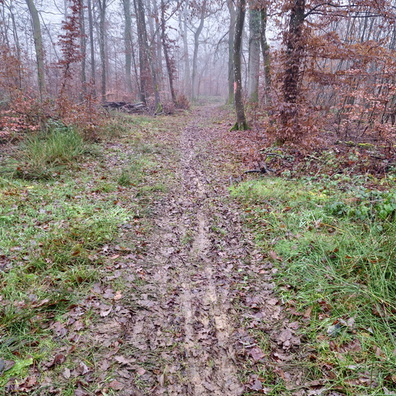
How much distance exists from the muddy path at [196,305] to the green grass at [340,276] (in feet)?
1.24

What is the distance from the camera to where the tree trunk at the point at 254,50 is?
12695mm

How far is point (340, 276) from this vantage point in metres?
3.19

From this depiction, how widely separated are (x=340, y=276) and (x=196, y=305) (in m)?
1.79

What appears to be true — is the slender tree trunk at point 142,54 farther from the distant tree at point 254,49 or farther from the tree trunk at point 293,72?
the tree trunk at point 293,72

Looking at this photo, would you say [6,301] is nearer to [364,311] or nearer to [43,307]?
[43,307]

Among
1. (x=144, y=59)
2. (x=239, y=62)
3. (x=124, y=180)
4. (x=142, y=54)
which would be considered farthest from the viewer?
(x=144, y=59)

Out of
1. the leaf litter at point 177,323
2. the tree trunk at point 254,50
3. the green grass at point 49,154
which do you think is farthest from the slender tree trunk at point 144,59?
the leaf litter at point 177,323

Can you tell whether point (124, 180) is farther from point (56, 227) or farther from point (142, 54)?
point (142, 54)

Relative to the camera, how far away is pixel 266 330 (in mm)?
2865

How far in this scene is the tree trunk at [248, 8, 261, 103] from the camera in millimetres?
12695

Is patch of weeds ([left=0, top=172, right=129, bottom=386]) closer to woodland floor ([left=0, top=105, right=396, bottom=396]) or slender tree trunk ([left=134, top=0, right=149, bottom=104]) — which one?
woodland floor ([left=0, top=105, right=396, bottom=396])

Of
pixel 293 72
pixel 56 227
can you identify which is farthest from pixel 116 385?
pixel 293 72

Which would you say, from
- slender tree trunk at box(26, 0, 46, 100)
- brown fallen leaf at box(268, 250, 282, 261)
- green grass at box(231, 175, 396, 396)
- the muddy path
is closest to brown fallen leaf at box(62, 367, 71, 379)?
the muddy path

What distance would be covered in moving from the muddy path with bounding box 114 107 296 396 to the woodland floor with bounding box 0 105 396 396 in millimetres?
11
